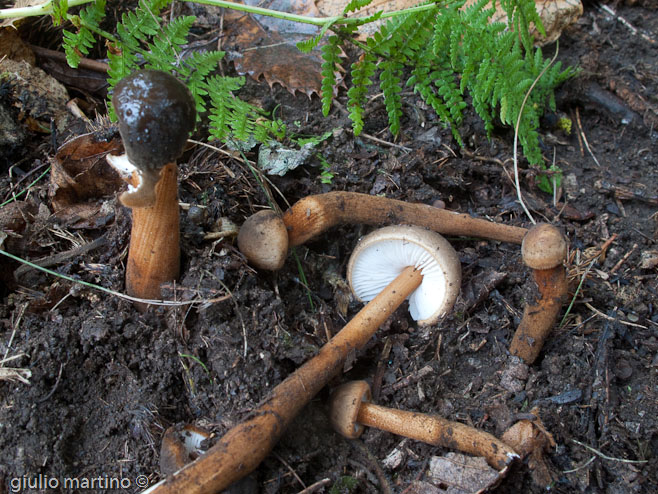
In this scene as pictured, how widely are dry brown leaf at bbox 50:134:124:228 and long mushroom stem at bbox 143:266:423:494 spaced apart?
1384 millimetres

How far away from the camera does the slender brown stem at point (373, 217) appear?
2.86 meters

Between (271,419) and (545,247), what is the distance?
152 cm

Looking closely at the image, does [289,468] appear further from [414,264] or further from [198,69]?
[198,69]

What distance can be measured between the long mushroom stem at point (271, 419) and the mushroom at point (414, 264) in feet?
0.88

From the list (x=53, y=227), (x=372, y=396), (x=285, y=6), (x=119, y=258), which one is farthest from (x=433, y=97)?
(x=53, y=227)

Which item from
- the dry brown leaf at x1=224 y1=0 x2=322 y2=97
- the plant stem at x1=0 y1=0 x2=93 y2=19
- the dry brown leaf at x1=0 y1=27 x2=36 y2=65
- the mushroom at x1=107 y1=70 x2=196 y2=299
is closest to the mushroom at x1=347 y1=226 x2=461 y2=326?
the mushroom at x1=107 y1=70 x2=196 y2=299

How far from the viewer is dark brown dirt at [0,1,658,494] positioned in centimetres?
229

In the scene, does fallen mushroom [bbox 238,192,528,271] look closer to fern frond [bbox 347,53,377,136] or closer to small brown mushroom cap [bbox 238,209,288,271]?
small brown mushroom cap [bbox 238,209,288,271]

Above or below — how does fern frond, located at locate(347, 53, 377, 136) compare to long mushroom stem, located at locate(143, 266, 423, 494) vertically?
above

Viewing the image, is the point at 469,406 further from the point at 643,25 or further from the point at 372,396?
the point at 643,25

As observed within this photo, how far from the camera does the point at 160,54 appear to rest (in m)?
2.78

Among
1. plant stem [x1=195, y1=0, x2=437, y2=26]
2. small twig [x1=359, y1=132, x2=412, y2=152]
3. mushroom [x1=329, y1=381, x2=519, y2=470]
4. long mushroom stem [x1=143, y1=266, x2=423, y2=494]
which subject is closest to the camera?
long mushroom stem [x1=143, y1=266, x2=423, y2=494]

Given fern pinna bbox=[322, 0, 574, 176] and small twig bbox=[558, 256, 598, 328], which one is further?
fern pinna bbox=[322, 0, 574, 176]

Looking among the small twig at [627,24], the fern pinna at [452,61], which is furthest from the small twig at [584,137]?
the small twig at [627,24]
